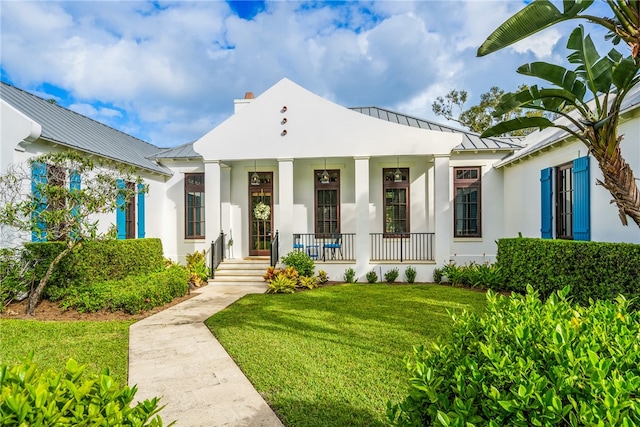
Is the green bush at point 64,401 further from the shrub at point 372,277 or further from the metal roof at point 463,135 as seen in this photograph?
the metal roof at point 463,135

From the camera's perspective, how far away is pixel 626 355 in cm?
160

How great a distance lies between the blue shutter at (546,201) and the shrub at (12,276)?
1212 cm

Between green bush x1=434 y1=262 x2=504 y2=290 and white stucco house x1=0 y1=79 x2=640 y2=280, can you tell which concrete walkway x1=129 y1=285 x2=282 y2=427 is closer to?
white stucco house x1=0 y1=79 x2=640 y2=280

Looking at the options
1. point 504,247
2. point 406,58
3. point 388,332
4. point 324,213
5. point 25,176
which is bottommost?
point 388,332

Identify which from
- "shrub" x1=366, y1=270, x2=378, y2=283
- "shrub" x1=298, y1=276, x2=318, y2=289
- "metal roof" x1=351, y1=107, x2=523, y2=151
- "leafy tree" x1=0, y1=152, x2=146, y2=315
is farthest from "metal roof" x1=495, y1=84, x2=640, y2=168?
"leafy tree" x1=0, y1=152, x2=146, y2=315

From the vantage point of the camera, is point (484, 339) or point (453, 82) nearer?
point (484, 339)

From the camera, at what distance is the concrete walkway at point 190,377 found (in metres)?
3.16

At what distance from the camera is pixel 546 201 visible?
9164mm

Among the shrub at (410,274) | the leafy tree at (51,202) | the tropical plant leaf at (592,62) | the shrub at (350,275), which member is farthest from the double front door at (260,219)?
the tropical plant leaf at (592,62)

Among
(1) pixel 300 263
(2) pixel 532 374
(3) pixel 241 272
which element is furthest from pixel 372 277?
(2) pixel 532 374

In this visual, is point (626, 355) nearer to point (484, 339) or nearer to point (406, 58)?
point (484, 339)

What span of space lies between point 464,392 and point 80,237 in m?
7.72

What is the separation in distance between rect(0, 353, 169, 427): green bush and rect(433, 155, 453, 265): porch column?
9923mm

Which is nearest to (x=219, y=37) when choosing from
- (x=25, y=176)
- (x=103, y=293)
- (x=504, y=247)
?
(x=25, y=176)
